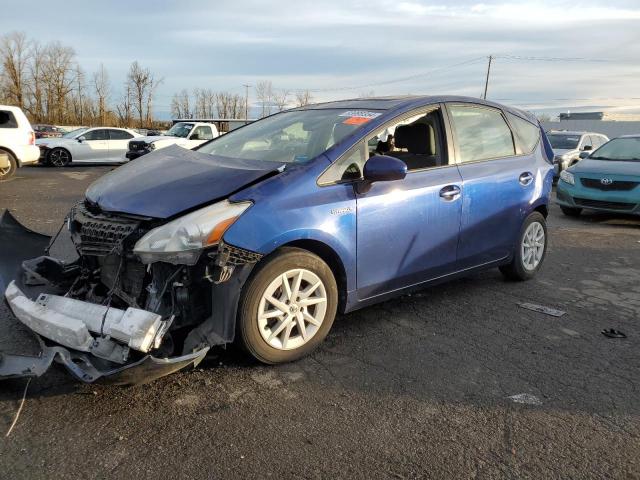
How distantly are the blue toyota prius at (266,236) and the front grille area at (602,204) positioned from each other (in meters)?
5.39

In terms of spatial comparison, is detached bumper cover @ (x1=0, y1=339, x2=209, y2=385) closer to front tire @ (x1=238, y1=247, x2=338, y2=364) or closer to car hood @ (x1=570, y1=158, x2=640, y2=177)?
front tire @ (x1=238, y1=247, x2=338, y2=364)

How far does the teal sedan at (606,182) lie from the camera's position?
890 cm

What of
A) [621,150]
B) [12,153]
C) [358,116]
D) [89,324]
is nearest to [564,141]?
[621,150]

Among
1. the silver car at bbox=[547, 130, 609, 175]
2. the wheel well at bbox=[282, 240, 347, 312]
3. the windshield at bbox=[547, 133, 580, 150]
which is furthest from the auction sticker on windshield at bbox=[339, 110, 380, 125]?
the windshield at bbox=[547, 133, 580, 150]

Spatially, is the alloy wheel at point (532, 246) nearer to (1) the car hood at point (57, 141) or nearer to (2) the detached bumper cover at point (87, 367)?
(2) the detached bumper cover at point (87, 367)

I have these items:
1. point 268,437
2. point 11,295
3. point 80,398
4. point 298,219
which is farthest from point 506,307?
point 11,295

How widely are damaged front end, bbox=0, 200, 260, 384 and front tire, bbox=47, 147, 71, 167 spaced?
16.9 meters

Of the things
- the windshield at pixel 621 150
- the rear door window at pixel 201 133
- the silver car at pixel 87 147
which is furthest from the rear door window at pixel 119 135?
the windshield at pixel 621 150

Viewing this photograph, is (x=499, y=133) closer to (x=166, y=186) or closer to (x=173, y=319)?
(x=166, y=186)

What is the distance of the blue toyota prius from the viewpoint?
2.89 metres

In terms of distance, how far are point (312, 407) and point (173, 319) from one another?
0.91 m

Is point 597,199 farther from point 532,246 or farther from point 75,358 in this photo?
point 75,358

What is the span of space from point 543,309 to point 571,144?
1351cm

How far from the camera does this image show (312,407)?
2.89 m
